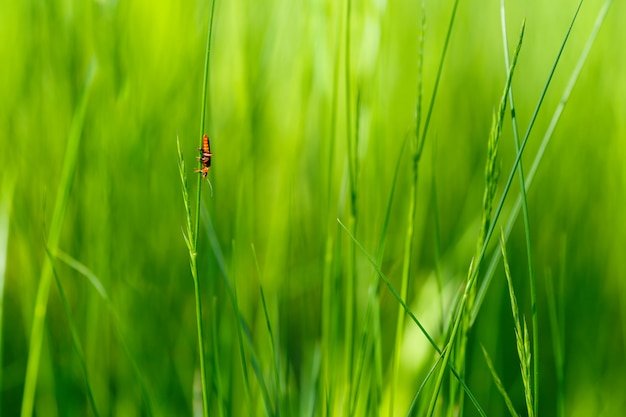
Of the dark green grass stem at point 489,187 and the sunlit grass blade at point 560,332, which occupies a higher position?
the dark green grass stem at point 489,187

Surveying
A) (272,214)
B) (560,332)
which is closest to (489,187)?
(560,332)

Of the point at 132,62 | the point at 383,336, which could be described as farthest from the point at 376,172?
the point at 132,62

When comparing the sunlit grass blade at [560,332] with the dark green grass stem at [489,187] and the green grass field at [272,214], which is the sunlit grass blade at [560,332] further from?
the dark green grass stem at [489,187]

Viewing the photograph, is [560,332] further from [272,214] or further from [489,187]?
[272,214]

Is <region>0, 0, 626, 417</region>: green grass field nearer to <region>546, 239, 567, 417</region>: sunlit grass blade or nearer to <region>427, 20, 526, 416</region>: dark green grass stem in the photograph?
<region>546, 239, 567, 417</region>: sunlit grass blade

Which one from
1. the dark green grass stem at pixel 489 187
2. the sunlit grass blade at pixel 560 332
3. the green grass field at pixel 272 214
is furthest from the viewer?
the green grass field at pixel 272 214

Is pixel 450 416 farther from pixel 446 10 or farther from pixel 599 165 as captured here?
pixel 446 10

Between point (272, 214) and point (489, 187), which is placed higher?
point (489, 187)

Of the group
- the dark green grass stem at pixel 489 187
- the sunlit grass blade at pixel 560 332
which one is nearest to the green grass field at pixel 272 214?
the sunlit grass blade at pixel 560 332
